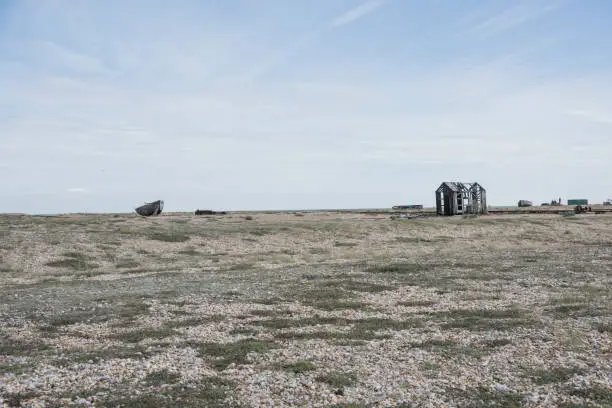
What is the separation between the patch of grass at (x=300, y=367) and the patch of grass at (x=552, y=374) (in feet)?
20.7

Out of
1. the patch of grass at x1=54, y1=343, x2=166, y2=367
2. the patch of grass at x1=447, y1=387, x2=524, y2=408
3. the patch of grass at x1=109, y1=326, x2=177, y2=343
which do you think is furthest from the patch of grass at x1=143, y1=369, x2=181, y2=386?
the patch of grass at x1=447, y1=387, x2=524, y2=408

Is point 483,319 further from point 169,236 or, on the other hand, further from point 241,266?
point 169,236

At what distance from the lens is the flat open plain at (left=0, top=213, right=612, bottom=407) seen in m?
14.3

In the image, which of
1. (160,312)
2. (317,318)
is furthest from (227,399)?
(160,312)

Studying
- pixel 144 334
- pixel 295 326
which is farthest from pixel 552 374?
pixel 144 334

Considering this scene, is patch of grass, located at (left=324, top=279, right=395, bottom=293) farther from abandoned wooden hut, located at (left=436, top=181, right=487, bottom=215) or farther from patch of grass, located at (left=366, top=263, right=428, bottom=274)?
abandoned wooden hut, located at (left=436, top=181, right=487, bottom=215)

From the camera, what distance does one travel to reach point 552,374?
50.7 ft

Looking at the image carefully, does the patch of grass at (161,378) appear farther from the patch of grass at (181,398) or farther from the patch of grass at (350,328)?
the patch of grass at (350,328)

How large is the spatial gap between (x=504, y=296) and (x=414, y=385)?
1582 cm

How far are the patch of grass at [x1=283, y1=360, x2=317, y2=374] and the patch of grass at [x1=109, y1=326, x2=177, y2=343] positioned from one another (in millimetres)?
6298

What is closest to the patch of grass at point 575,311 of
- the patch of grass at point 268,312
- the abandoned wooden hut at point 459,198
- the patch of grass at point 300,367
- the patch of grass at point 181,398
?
the patch of grass at point 268,312

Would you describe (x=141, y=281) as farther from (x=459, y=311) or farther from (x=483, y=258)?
(x=483, y=258)

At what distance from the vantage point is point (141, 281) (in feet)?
115

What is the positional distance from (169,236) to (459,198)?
53.1m
